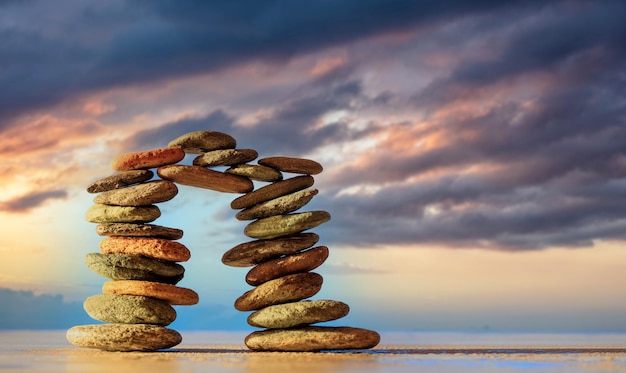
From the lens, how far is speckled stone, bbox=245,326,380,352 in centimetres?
1880

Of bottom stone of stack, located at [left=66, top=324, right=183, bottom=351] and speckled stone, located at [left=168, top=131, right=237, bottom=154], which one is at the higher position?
speckled stone, located at [left=168, top=131, right=237, bottom=154]

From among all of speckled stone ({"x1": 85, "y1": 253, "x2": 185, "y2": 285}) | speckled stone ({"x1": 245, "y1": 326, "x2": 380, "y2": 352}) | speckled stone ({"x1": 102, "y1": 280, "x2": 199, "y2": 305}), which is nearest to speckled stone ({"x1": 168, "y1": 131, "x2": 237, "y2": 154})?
speckled stone ({"x1": 85, "y1": 253, "x2": 185, "y2": 285})

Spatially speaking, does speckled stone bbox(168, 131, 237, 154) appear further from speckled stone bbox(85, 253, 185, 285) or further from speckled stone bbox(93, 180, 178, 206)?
speckled stone bbox(85, 253, 185, 285)

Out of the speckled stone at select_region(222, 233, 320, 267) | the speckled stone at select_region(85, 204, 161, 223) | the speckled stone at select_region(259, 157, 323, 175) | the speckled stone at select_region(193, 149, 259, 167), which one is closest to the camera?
the speckled stone at select_region(222, 233, 320, 267)

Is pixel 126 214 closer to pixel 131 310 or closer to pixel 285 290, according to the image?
pixel 131 310

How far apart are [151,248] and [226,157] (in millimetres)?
3040

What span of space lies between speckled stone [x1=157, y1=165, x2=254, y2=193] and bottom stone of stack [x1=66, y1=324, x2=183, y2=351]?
386 cm

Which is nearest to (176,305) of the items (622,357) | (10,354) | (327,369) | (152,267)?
(152,267)

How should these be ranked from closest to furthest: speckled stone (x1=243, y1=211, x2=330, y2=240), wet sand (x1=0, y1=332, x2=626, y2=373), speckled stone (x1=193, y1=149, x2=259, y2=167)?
1. wet sand (x1=0, y1=332, x2=626, y2=373)
2. speckled stone (x1=243, y1=211, x2=330, y2=240)
3. speckled stone (x1=193, y1=149, x2=259, y2=167)

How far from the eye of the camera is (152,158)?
2011 centimetres

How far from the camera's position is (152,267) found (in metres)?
19.7

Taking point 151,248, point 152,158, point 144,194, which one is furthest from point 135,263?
point 152,158

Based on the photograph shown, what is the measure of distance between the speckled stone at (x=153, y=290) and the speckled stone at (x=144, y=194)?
2060 mm

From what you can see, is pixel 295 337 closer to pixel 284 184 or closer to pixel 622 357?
pixel 284 184
